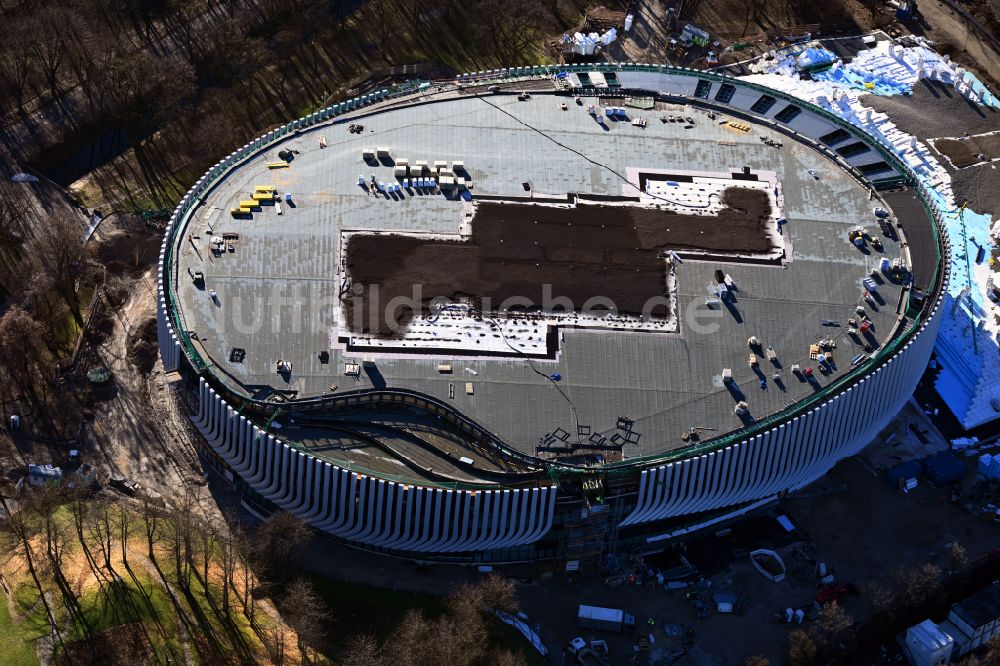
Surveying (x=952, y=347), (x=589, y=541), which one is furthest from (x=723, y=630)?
(x=952, y=347)

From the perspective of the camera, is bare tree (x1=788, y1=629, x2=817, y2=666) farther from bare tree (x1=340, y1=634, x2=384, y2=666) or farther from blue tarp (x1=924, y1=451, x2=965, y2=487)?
bare tree (x1=340, y1=634, x2=384, y2=666)

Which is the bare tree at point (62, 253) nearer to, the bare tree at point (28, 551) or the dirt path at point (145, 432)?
the dirt path at point (145, 432)

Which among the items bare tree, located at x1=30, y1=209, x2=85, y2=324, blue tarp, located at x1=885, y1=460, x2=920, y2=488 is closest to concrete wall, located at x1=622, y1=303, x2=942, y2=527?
blue tarp, located at x1=885, y1=460, x2=920, y2=488

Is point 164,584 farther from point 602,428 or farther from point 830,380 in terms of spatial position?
point 830,380

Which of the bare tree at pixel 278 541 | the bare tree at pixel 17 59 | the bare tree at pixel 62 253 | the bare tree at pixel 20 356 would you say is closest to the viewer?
the bare tree at pixel 278 541

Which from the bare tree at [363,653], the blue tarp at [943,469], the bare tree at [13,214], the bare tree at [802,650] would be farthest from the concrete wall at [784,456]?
the bare tree at [13,214]

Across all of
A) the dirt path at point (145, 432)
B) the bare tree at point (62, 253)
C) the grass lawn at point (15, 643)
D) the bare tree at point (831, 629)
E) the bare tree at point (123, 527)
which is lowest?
the bare tree at point (831, 629)
